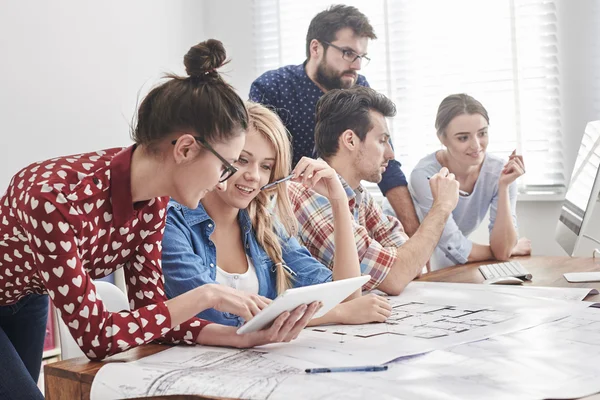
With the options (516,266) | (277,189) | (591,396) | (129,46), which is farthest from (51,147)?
(591,396)

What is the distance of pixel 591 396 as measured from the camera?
927mm

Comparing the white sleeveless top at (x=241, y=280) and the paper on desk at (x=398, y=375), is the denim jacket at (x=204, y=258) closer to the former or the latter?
the white sleeveless top at (x=241, y=280)

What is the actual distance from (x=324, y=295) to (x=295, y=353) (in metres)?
0.12

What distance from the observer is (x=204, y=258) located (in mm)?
1506

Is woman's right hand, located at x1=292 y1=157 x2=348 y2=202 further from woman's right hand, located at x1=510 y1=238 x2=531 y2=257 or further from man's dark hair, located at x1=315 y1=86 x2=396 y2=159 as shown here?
woman's right hand, located at x1=510 y1=238 x2=531 y2=257

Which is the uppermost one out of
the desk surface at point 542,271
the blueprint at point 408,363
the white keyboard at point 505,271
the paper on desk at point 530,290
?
the blueprint at point 408,363

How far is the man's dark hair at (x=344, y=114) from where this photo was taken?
2250mm

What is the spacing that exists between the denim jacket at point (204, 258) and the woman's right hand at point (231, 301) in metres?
0.19

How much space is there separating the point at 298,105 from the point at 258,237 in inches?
55.3

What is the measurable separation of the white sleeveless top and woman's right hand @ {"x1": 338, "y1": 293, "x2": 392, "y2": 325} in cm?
23

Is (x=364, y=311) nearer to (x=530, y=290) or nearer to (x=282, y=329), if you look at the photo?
(x=282, y=329)

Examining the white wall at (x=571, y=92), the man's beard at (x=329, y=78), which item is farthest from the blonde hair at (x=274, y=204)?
the white wall at (x=571, y=92)

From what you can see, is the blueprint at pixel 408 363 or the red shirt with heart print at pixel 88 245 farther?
the red shirt with heart print at pixel 88 245

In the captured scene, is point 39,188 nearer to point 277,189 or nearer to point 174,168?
point 174,168
